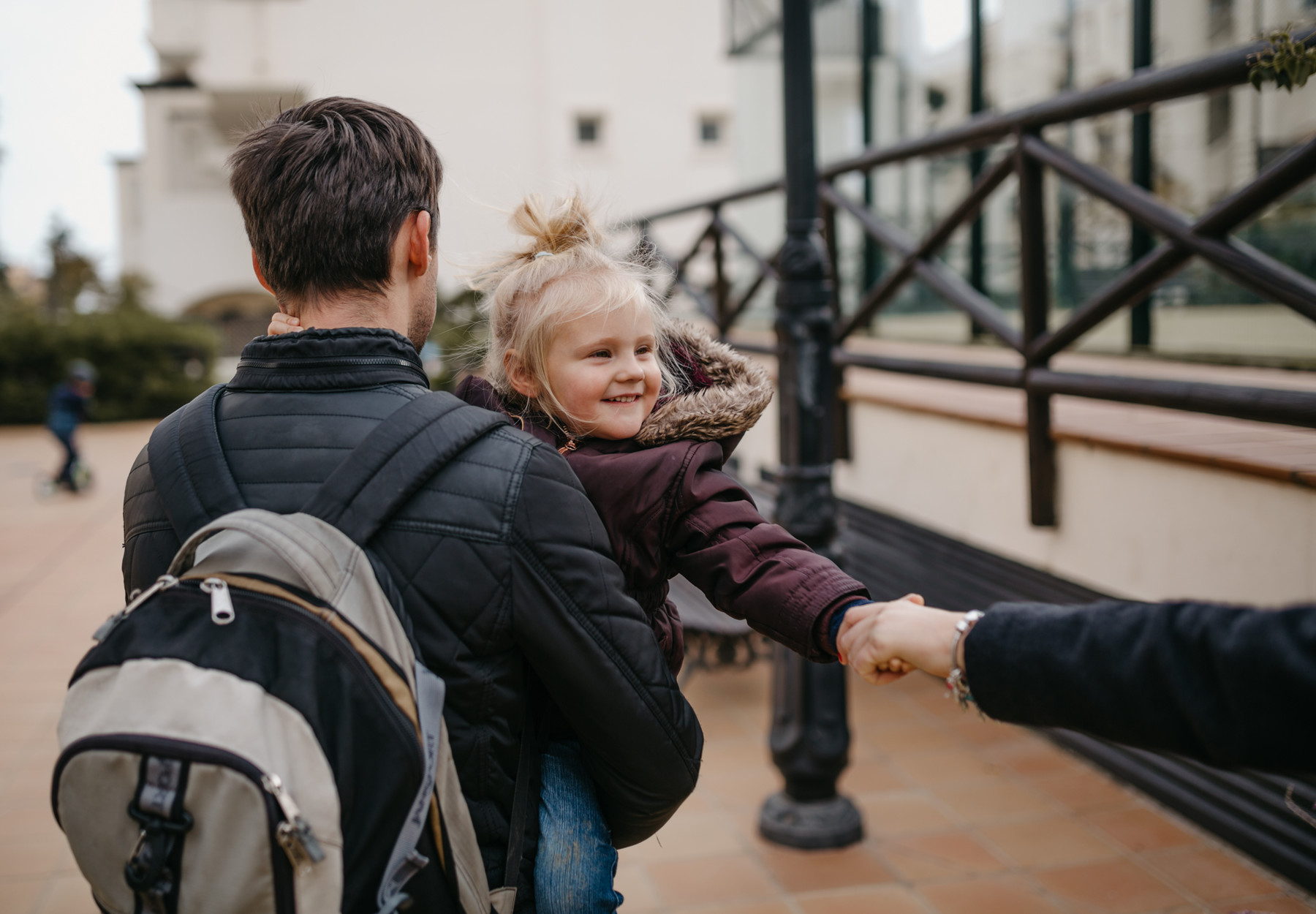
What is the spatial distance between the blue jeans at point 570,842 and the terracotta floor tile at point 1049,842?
2.56 m

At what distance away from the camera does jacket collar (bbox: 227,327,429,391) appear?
4.57 ft

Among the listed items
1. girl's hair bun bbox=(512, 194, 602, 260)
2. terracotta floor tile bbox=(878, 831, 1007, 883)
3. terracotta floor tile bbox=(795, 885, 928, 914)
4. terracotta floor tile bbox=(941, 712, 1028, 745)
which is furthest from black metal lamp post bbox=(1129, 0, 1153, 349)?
girl's hair bun bbox=(512, 194, 602, 260)

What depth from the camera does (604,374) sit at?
177cm

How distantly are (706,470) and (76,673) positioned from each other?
3.05 feet

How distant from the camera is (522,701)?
1.42 meters

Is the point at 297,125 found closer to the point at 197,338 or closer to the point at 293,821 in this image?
the point at 293,821

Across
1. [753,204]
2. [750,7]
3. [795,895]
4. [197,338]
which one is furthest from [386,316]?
[197,338]

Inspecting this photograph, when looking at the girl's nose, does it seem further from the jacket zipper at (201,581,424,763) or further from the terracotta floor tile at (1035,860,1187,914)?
the terracotta floor tile at (1035,860,1187,914)

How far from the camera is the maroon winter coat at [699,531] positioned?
1.58 metres

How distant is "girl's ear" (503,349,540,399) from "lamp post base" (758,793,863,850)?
8.26 feet

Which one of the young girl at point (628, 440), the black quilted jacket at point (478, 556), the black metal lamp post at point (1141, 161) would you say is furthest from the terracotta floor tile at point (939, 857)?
the black metal lamp post at point (1141, 161)

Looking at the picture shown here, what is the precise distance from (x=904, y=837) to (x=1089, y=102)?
102 inches

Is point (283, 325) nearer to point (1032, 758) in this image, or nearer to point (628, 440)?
point (628, 440)

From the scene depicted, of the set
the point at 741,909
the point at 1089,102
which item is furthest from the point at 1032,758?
the point at 1089,102
